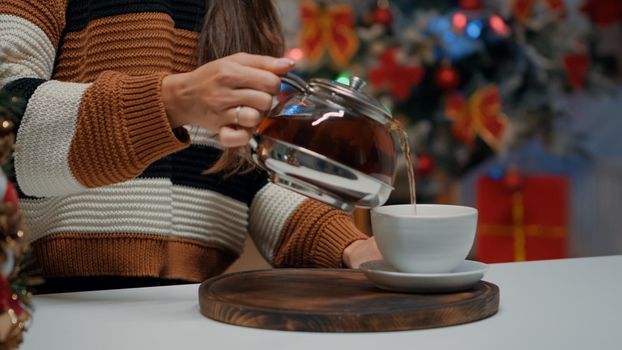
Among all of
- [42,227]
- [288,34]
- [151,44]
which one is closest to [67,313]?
[42,227]

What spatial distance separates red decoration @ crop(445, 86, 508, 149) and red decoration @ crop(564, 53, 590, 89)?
9.8 inches

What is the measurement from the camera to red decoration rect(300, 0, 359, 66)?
2.76m

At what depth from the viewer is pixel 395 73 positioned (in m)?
2.80

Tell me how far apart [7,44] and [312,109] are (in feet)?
1.48

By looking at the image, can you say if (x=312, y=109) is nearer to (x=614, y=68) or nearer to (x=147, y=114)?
(x=147, y=114)

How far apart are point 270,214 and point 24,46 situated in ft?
1.37

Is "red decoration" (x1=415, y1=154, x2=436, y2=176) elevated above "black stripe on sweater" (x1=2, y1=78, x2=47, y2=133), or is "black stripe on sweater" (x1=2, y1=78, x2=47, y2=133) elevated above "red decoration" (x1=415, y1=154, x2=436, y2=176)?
"black stripe on sweater" (x1=2, y1=78, x2=47, y2=133)

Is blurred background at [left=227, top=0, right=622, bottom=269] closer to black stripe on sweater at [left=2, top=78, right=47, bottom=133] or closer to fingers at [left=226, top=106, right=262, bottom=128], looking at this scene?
black stripe on sweater at [left=2, top=78, right=47, bottom=133]

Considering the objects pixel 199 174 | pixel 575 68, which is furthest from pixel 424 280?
pixel 575 68

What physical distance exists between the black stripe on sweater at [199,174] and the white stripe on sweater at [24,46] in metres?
0.20

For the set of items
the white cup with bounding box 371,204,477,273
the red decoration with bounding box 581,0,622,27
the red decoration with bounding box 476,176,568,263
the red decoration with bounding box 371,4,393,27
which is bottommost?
the red decoration with bounding box 476,176,568,263

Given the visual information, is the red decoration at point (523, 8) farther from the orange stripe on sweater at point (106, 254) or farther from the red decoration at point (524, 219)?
the orange stripe on sweater at point (106, 254)

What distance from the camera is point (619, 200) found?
129 inches

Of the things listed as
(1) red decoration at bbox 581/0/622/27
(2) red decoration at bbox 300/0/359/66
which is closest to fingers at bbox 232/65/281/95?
(2) red decoration at bbox 300/0/359/66
